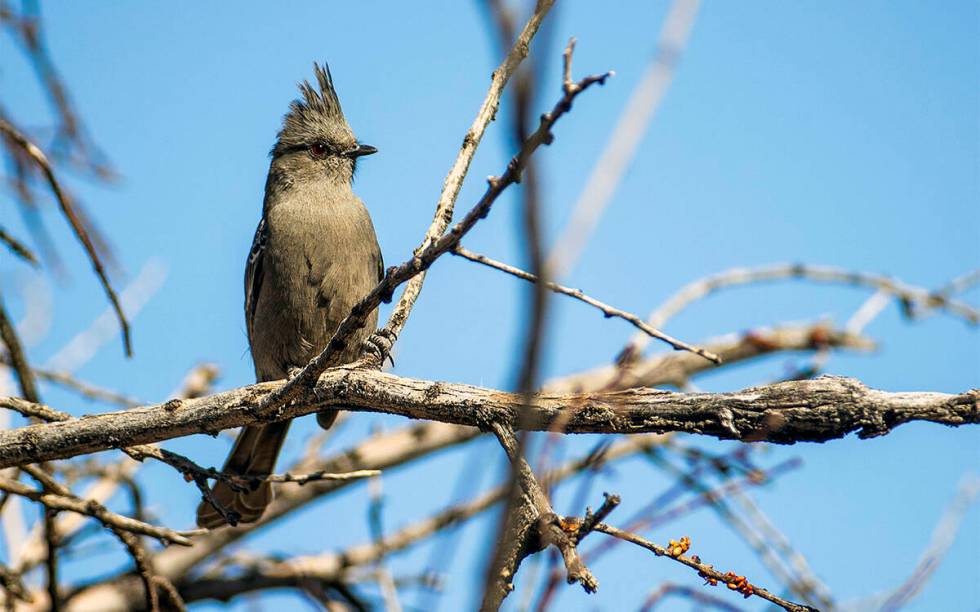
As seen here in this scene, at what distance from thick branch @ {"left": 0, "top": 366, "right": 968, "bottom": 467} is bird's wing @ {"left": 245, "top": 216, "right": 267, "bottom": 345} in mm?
2628

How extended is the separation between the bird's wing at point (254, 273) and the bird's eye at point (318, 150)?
760 millimetres

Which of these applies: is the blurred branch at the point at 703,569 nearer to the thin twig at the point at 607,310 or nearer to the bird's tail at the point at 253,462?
the thin twig at the point at 607,310

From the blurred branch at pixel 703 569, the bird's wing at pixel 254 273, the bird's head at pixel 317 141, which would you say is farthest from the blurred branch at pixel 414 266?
the bird's head at pixel 317 141

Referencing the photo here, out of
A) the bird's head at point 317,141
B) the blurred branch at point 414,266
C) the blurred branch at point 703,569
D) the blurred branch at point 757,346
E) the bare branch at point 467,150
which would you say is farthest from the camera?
the blurred branch at point 757,346

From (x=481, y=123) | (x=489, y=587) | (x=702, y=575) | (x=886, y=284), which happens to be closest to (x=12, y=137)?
(x=481, y=123)

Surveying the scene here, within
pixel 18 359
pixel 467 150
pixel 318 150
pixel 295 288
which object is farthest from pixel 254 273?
pixel 467 150

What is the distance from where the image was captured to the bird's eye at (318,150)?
7508mm

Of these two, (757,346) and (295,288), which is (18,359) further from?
(757,346)

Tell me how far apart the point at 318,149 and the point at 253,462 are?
247 centimetres

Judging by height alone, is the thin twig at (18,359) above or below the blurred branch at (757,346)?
below

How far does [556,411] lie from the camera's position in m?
3.38

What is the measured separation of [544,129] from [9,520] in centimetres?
680

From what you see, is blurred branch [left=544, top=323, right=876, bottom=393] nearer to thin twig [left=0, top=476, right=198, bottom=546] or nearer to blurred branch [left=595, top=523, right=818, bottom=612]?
thin twig [left=0, top=476, right=198, bottom=546]

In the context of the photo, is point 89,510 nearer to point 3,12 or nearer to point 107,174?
point 107,174
